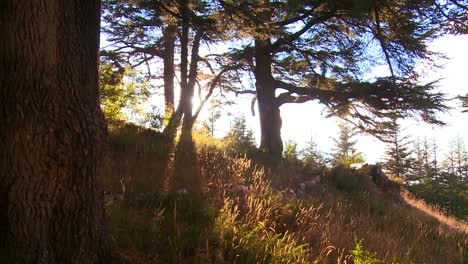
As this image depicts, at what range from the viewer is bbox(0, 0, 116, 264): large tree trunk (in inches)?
84.8

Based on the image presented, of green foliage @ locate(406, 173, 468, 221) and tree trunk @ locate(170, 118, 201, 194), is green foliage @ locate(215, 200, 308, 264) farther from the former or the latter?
green foliage @ locate(406, 173, 468, 221)

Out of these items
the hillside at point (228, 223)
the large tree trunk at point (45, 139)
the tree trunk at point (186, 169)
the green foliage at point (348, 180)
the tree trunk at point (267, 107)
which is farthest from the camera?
the tree trunk at point (267, 107)

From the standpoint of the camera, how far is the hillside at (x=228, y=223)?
123 inches

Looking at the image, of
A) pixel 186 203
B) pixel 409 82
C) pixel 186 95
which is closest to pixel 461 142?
pixel 409 82

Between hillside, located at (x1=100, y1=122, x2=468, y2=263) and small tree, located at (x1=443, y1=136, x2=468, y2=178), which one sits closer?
hillside, located at (x1=100, y1=122, x2=468, y2=263)

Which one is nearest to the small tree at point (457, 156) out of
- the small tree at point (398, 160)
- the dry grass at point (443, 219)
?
the small tree at point (398, 160)

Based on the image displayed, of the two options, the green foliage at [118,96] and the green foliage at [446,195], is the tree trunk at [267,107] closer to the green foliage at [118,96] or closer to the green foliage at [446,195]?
the green foliage at [118,96]

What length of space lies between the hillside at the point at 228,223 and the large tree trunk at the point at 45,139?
1.39 feet

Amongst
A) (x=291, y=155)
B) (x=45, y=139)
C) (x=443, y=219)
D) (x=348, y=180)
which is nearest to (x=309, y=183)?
(x=348, y=180)

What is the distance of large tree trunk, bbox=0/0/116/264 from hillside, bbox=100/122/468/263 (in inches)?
16.6

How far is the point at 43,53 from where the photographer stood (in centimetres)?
224

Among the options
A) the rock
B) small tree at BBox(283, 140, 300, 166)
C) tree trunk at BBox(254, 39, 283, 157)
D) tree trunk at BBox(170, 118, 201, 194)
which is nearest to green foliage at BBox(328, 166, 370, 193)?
the rock

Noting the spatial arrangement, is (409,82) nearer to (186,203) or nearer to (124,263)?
(186,203)

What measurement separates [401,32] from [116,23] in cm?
893
